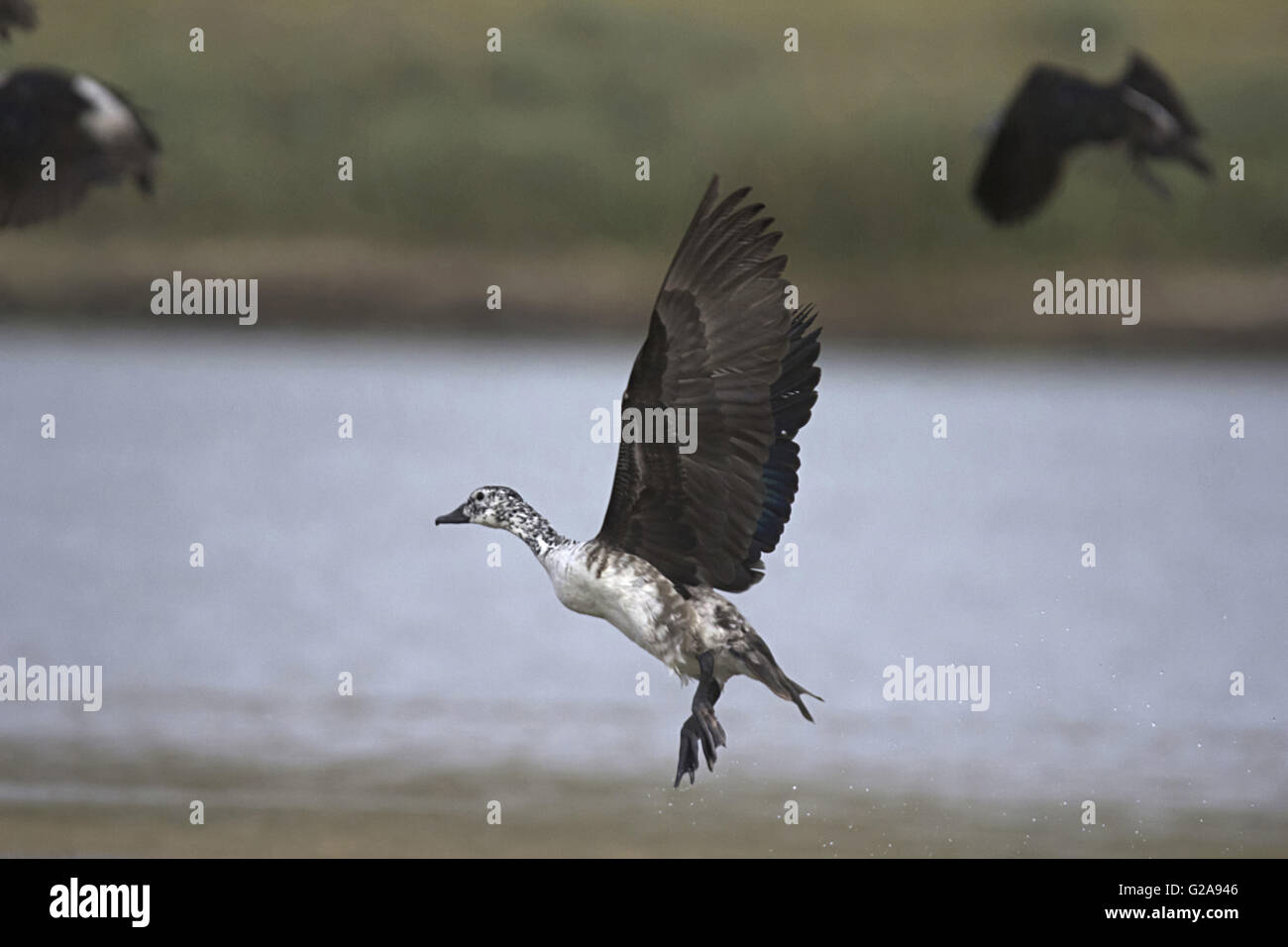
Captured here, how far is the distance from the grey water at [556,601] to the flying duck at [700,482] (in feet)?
9.46

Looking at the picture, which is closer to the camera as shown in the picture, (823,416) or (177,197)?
(823,416)

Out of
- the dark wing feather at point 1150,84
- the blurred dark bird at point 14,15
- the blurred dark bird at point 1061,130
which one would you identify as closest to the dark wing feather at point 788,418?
the blurred dark bird at point 1061,130

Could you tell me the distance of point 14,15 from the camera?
28.4 feet

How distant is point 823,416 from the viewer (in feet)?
74.8

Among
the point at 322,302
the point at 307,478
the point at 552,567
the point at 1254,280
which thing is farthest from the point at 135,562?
the point at 1254,280

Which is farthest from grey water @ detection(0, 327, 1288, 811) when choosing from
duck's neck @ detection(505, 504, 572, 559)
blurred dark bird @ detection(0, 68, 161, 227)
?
blurred dark bird @ detection(0, 68, 161, 227)

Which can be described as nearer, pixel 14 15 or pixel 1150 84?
pixel 14 15

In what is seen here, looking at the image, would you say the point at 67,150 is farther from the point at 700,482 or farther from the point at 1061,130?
the point at 1061,130

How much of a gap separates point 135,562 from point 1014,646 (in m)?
6.26

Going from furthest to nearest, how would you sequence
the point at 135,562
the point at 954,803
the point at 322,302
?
the point at 322,302 < the point at 135,562 < the point at 954,803

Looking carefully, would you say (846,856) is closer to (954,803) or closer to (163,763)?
(954,803)

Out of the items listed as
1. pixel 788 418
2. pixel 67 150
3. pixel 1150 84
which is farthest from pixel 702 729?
pixel 1150 84

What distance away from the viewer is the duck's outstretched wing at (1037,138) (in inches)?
393

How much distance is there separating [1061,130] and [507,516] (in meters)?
3.42
